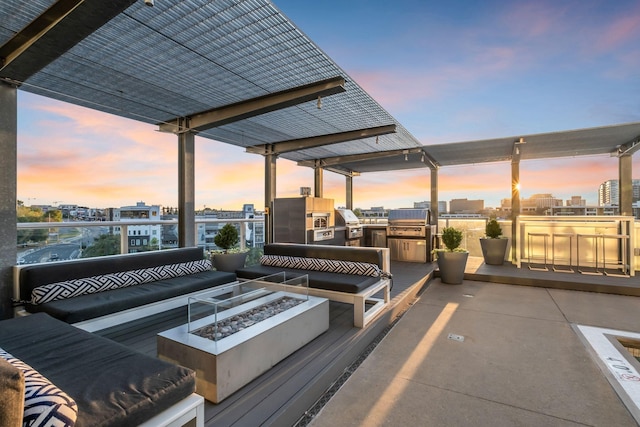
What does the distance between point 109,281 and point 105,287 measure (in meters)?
0.07

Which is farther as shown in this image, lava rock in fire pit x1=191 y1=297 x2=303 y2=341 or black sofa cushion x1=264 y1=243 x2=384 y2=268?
black sofa cushion x1=264 y1=243 x2=384 y2=268

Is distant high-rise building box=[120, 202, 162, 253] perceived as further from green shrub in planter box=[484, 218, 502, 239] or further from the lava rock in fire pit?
green shrub in planter box=[484, 218, 502, 239]

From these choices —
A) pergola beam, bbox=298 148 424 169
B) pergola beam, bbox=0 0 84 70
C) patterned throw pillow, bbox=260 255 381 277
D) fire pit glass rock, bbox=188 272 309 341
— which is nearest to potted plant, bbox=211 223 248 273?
patterned throw pillow, bbox=260 255 381 277

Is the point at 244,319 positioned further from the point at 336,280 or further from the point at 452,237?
the point at 452,237

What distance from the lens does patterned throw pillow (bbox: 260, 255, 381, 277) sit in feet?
12.7

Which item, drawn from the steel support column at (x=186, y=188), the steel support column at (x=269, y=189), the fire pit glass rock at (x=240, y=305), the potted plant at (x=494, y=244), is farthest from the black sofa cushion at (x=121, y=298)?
the potted plant at (x=494, y=244)

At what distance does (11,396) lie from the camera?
0.86 meters

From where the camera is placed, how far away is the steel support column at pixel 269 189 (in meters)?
7.37

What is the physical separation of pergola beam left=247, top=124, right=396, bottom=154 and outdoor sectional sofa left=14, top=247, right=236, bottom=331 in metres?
3.88

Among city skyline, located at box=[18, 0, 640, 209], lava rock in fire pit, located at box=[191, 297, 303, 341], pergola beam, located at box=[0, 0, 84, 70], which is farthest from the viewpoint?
city skyline, located at box=[18, 0, 640, 209]

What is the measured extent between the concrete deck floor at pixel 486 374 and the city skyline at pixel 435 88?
3.24 meters

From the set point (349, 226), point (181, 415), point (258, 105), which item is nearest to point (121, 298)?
point (181, 415)

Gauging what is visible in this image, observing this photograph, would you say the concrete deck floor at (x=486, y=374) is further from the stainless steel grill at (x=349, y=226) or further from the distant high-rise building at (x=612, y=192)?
the distant high-rise building at (x=612, y=192)

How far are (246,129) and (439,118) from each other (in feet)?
13.2
